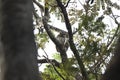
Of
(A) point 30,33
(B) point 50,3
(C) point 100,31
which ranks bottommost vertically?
Answer: (C) point 100,31

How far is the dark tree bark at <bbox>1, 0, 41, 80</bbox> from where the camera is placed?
132 cm

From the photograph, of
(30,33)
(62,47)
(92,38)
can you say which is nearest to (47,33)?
(62,47)

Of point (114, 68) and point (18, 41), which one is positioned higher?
point (18, 41)

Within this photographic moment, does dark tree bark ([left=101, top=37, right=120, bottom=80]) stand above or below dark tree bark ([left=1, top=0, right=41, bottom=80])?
below

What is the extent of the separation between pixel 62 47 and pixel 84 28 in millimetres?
3119

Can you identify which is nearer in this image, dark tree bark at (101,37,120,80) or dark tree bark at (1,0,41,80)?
dark tree bark at (1,0,41,80)

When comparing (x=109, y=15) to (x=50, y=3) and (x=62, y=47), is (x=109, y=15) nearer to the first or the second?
(x=50, y=3)

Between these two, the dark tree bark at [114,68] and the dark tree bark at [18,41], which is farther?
the dark tree bark at [114,68]

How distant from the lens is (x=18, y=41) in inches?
52.7

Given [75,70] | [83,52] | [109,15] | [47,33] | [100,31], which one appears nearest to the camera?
[75,70]

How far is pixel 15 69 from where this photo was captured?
1318mm

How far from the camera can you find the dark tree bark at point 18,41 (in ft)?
4.33

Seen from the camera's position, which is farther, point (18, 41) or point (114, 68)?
point (114, 68)

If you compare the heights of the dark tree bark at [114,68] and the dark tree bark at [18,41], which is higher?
the dark tree bark at [18,41]
